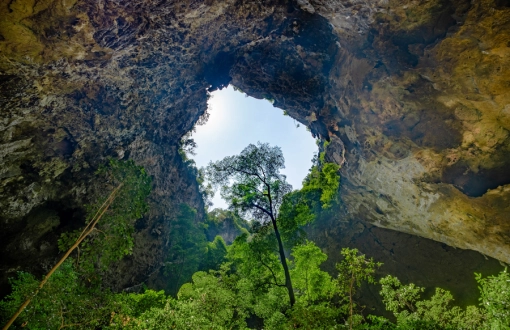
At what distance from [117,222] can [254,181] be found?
875cm

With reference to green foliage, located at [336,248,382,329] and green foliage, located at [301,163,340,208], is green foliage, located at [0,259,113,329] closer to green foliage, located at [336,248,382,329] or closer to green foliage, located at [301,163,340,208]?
green foliage, located at [336,248,382,329]

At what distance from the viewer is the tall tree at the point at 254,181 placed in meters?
16.3

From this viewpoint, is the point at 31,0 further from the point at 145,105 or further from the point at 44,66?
the point at 145,105

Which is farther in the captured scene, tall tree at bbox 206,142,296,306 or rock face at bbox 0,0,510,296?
tall tree at bbox 206,142,296,306

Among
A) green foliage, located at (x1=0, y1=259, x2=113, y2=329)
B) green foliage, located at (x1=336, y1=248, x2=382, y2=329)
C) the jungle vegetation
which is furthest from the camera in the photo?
green foliage, located at (x1=336, y1=248, x2=382, y2=329)

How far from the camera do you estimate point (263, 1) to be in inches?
536

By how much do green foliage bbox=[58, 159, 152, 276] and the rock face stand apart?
6426 mm

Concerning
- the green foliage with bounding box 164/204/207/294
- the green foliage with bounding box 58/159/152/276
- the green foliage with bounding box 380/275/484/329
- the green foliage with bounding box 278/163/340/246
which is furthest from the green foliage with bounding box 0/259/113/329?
the green foliage with bounding box 164/204/207/294

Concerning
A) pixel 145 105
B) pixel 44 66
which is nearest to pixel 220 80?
pixel 145 105

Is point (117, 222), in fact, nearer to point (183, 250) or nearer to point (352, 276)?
point (352, 276)

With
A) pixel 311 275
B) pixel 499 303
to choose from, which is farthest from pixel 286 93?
pixel 499 303

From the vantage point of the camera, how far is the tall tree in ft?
53.5

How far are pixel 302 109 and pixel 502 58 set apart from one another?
13.2 metres

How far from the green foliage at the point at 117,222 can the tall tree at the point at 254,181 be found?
642cm
